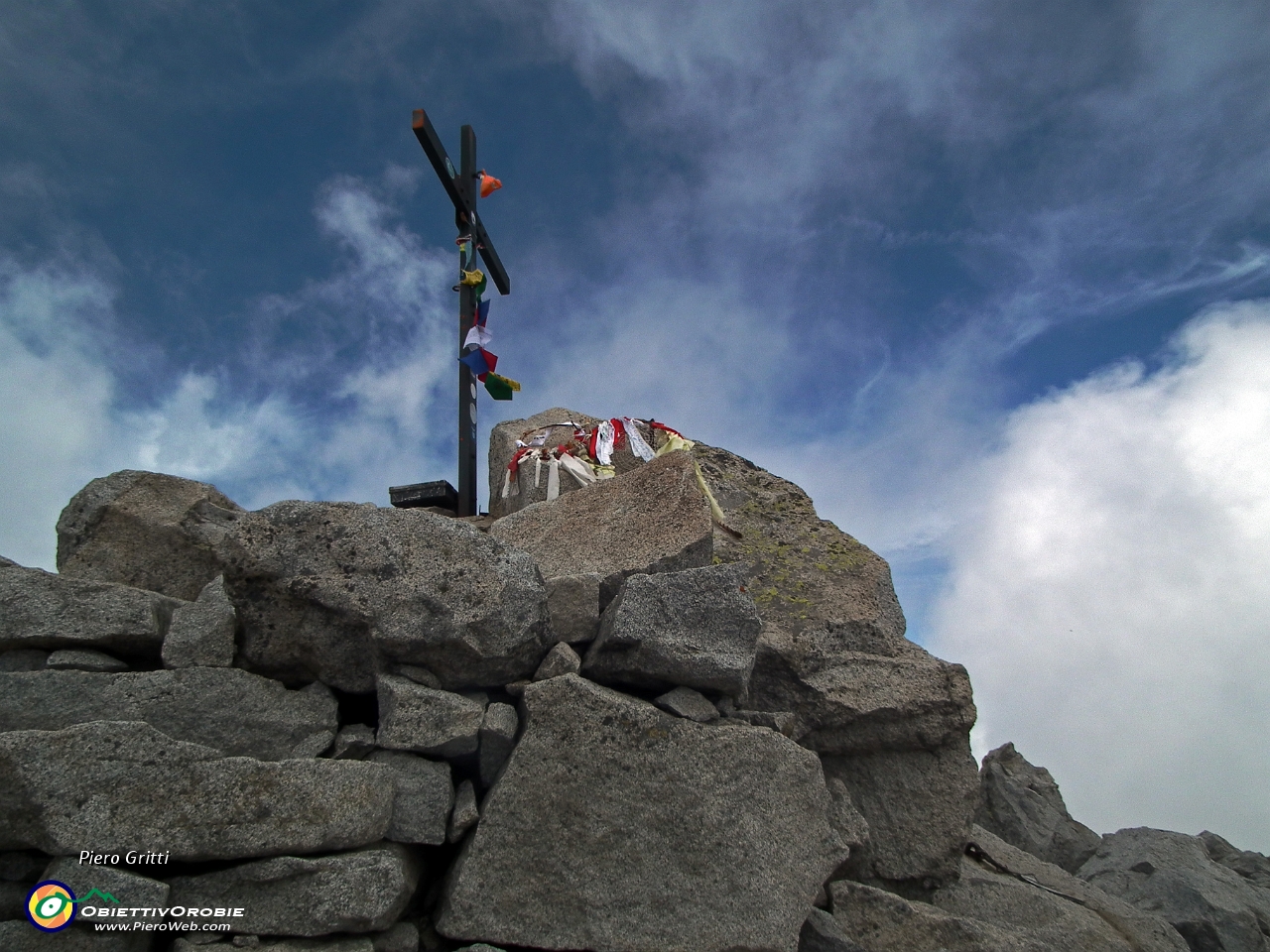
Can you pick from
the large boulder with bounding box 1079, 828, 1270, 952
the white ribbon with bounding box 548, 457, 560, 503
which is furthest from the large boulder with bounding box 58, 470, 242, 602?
the large boulder with bounding box 1079, 828, 1270, 952

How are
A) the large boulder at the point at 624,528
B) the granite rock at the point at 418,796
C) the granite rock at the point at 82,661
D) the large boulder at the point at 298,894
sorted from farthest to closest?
the large boulder at the point at 624,528
the granite rock at the point at 82,661
the granite rock at the point at 418,796
the large boulder at the point at 298,894

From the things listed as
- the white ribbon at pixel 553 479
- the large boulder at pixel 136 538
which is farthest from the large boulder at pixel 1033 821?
the large boulder at pixel 136 538

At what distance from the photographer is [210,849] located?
12.4 ft

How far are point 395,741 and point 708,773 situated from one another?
5.48ft

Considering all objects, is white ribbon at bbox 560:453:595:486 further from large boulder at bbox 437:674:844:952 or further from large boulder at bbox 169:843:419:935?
large boulder at bbox 169:843:419:935

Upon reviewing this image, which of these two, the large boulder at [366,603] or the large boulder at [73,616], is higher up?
the large boulder at [366,603]

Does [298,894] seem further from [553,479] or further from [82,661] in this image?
[553,479]

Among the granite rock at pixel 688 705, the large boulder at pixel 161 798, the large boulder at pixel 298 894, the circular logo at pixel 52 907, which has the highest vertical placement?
the granite rock at pixel 688 705

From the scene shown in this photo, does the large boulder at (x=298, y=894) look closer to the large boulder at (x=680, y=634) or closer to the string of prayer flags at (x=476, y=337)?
the large boulder at (x=680, y=634)

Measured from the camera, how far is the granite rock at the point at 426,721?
4.44 metres

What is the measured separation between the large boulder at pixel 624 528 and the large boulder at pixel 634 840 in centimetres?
123

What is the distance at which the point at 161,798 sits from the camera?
12.4ft

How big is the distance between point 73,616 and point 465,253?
27.4 feet

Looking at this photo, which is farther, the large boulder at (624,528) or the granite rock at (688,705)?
the large boulder at (624,528)
